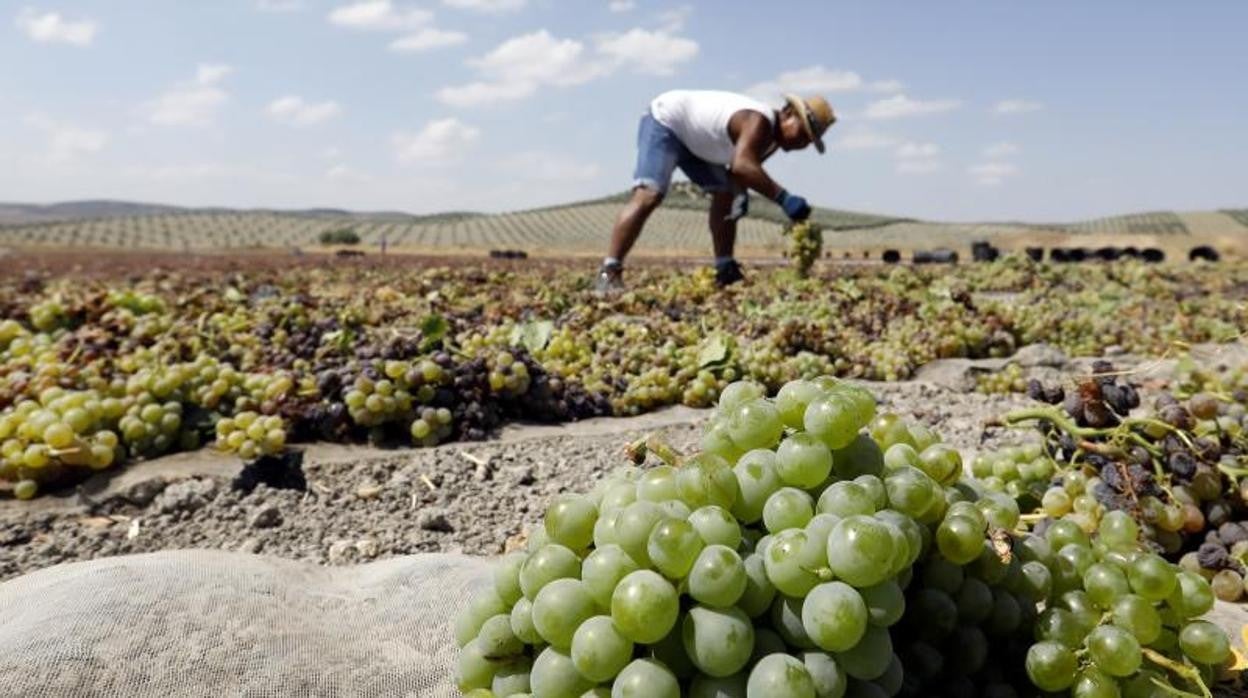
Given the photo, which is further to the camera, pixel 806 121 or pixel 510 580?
pixel 806 121

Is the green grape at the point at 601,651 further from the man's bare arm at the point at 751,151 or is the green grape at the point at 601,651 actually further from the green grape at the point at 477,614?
the man's bare arm at the point at 751,151

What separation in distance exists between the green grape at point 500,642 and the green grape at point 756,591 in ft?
1.13

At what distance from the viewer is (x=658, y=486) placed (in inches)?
50.4

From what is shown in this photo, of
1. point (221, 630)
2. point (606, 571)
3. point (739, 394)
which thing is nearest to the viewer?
point (606, 571)

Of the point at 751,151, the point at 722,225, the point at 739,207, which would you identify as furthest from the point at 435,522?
the point at 722,225

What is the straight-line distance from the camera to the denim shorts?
8.22m

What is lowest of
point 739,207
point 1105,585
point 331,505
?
point 331,505

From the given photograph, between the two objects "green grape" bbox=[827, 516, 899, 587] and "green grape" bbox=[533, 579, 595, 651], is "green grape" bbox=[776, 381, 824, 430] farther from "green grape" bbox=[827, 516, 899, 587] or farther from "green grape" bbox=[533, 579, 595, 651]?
"green grape" bbox=[533, 579, 595, 651]

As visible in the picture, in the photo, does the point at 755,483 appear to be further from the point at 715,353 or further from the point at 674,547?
the point at 715,353

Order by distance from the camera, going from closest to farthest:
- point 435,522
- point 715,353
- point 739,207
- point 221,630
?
point 221,630 < point 435,522 < point 715,353 < point 739,207

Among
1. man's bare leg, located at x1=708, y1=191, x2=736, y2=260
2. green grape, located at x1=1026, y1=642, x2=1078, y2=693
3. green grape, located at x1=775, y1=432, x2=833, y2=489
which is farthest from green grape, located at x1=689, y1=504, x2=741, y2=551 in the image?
man's bare leg, located at x1=708, y1=191, x2=736, y2=260

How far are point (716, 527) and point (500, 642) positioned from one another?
0.37 metres

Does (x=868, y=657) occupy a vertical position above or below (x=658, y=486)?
below

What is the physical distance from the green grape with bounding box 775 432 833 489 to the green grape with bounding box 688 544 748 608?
0.56ft
